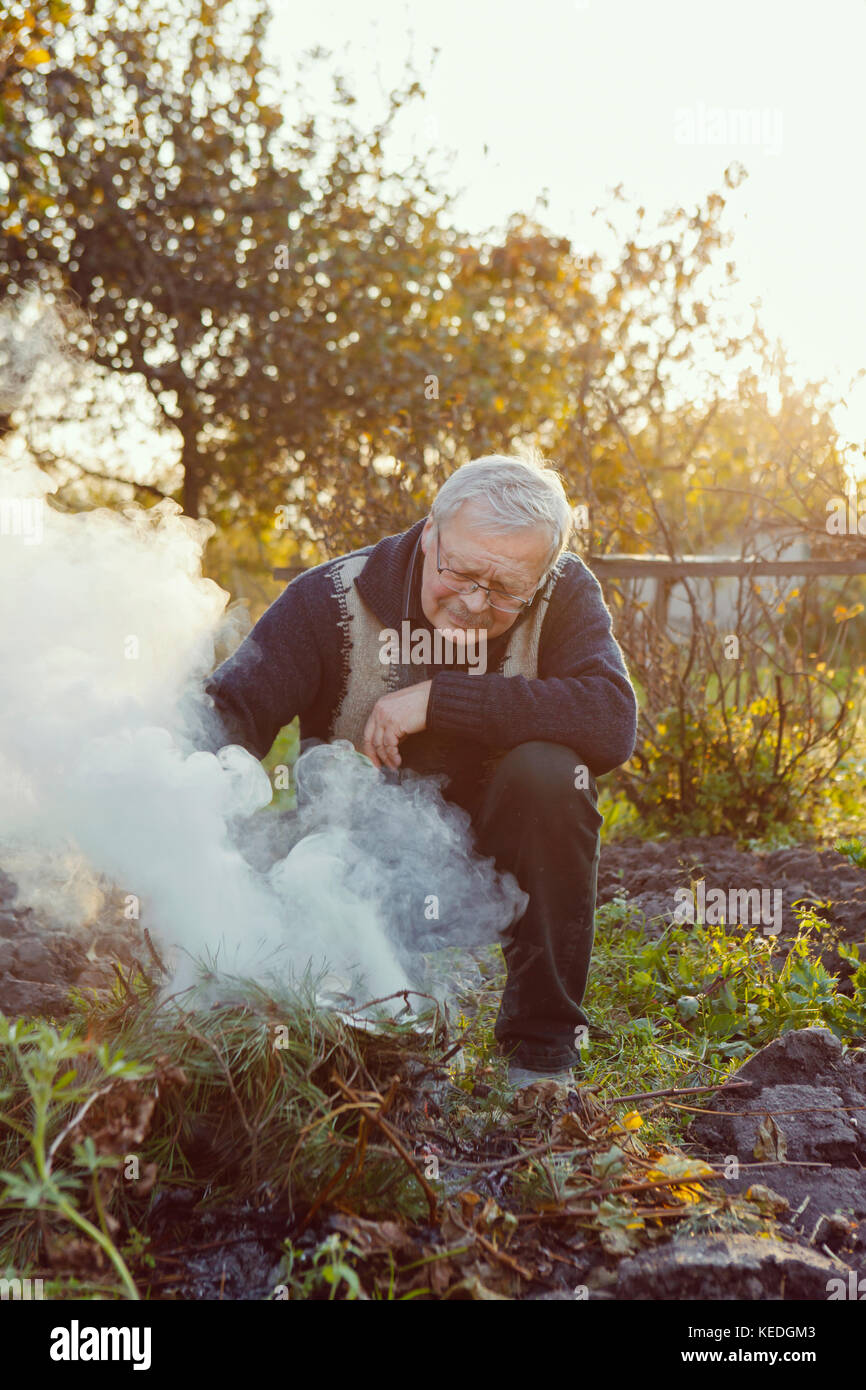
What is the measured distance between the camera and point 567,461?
611 cm

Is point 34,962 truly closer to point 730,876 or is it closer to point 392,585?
point 392,585

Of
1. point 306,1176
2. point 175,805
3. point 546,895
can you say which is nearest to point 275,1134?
point 306,1176

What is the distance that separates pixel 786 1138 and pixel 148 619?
1990 mm

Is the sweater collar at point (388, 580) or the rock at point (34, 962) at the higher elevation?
the sweater collar at point (388, 580)

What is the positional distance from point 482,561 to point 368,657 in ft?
1.72

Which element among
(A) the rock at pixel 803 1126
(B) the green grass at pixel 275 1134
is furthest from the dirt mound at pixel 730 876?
(B) the green grass at pixel 275 1134

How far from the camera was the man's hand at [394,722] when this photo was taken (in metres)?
2.93

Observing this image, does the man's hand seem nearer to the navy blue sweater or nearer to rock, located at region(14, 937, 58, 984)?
the navy blue sweater

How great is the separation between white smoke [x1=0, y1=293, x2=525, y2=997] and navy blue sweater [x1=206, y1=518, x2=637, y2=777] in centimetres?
14

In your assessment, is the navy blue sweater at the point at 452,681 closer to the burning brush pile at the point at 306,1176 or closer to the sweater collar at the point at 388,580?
the sweater collar at the point at 388,580

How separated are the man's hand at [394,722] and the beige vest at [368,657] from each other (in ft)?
0.54
